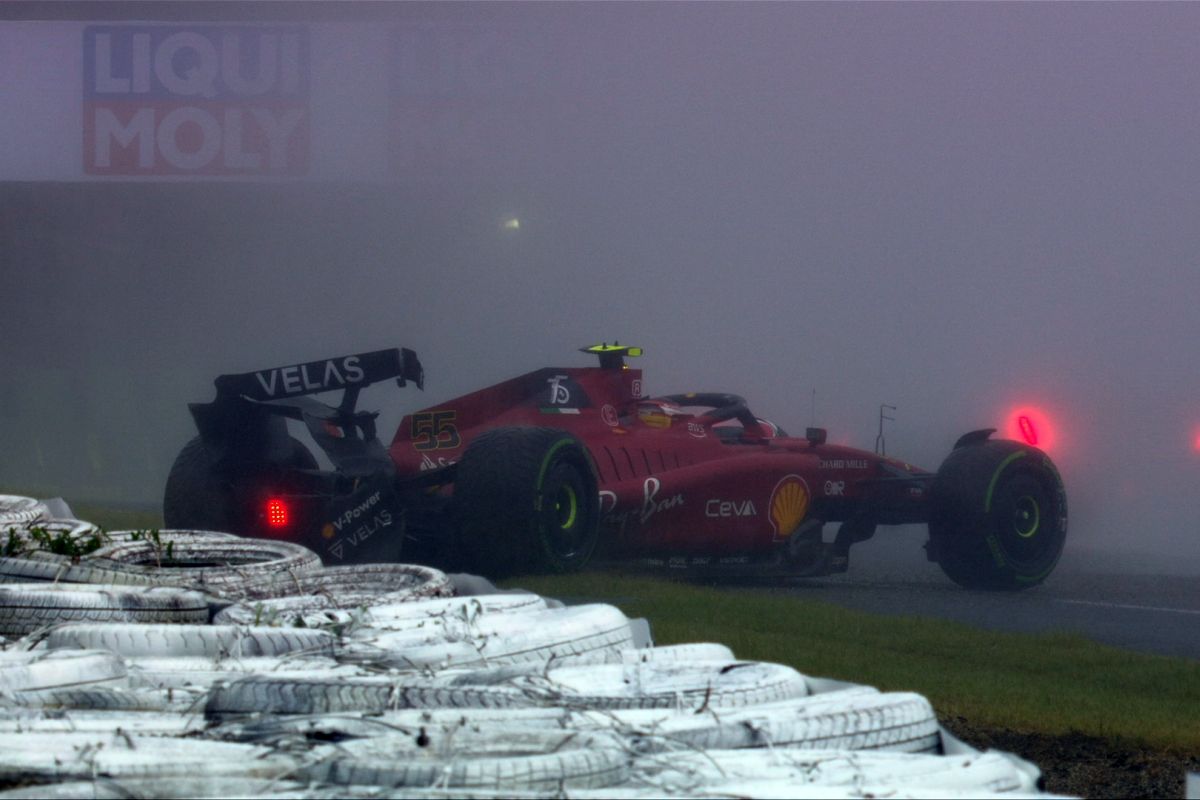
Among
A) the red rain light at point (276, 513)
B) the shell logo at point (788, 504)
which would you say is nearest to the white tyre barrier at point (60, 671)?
the red rain light at point (276, 513)

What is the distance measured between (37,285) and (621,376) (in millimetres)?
11539

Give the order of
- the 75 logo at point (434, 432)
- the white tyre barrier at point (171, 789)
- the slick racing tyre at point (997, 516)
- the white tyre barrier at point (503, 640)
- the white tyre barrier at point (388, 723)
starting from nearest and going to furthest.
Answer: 1. the white tyre barrier at point (171, 789)
2. the white tyre barrier at point (388, 723)
3. the white tyre barrier at point (503, 640)
4. the 75 logo at point (434, 432)
5. the slick racing tyre at point (997, 516)

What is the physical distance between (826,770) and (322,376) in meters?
6.27

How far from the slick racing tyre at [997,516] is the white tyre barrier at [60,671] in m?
7.82

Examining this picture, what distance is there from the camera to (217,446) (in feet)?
26.2

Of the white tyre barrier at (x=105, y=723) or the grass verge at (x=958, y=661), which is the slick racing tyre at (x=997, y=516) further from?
the white tyre barrier at (x=105, y=723)

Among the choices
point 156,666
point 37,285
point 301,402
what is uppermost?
point 37,285

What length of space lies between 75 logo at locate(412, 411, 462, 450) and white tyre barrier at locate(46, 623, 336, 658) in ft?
18.3

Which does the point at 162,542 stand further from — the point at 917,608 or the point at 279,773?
the point at 917,608

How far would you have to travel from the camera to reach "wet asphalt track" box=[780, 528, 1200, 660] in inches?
278

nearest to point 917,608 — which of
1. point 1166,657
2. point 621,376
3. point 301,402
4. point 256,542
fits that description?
point 1166,657

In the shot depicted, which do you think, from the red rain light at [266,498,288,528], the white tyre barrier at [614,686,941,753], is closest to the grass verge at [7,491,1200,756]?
the red rain light at [266,498,288,528]

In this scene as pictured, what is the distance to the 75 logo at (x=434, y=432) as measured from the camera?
8586 millimetres

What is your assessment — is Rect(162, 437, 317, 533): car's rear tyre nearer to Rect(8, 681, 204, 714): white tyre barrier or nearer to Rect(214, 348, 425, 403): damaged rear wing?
Rect(214, 348, 425, 403): damaged rear wing
